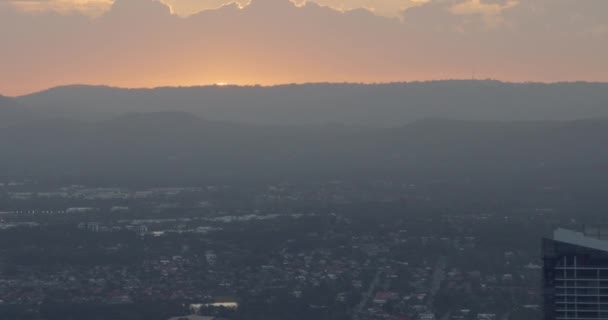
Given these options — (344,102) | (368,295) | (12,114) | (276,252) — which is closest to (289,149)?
(12,114)

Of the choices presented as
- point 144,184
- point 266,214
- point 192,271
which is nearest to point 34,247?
point 192,271

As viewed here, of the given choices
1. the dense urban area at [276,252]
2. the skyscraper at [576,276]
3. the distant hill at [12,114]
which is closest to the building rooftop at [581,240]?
the skyscraper at [576,276]

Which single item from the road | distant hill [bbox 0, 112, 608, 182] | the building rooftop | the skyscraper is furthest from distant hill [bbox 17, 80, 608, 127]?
the skyscraper

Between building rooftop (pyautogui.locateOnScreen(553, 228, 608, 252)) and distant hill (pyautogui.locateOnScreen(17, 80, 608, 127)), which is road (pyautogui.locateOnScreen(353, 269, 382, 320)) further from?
distant hill (pyautogui.locateOnScreen(17, 80, 608, 127))

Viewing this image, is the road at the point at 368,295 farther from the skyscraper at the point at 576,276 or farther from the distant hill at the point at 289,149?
the distant hill at the point at 289,149

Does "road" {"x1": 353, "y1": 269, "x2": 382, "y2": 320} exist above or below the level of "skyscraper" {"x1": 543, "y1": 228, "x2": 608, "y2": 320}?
below

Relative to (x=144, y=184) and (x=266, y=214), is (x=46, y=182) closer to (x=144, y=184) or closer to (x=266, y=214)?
(x=144, y=184)
